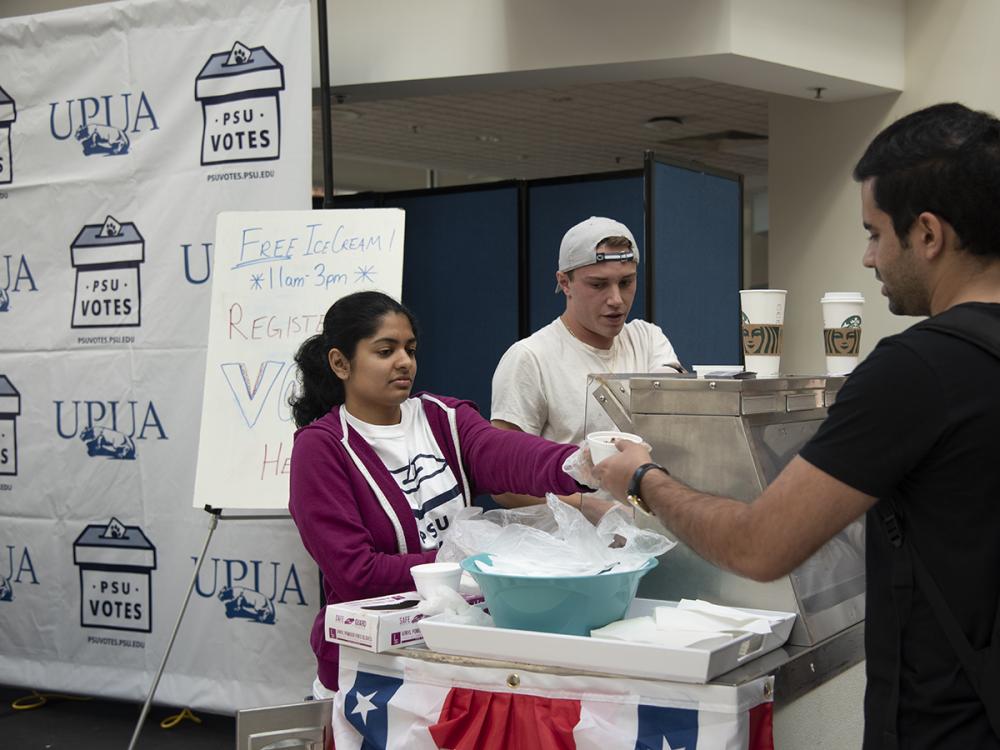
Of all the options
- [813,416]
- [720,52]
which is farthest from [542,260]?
[813,416]

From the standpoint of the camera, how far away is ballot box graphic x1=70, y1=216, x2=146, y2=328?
3.87 meters

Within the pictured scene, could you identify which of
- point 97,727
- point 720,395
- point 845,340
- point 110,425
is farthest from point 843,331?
point 97,727

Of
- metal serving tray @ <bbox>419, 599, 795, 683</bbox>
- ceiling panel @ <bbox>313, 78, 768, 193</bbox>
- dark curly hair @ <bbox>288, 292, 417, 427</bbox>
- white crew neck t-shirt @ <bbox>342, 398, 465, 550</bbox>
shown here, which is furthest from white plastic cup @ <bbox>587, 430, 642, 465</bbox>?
ceiling panel @ <bbox>313, 78, 768, 193</bbox>

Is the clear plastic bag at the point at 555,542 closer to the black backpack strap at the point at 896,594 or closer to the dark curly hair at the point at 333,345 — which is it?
the black backpack strap at the point at 896,594

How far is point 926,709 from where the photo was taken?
4.00 feet

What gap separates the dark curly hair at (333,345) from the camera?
2.31 meters

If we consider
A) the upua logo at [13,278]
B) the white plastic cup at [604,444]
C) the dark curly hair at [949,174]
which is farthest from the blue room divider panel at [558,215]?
the dark curly hair at [949,174]

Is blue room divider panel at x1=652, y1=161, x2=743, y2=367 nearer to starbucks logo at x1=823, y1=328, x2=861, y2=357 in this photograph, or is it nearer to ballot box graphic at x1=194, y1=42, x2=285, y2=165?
ballot box graphic at x1=194, y1=42, x2=285, y2=165

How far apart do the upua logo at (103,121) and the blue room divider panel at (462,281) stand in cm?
137

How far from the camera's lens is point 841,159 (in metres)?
6.10

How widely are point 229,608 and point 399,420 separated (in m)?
1.75

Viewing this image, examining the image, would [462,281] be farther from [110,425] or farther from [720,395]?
[720,395]

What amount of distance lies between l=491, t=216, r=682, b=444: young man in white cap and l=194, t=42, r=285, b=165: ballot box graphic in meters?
1.24

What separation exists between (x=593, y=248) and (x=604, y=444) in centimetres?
130
